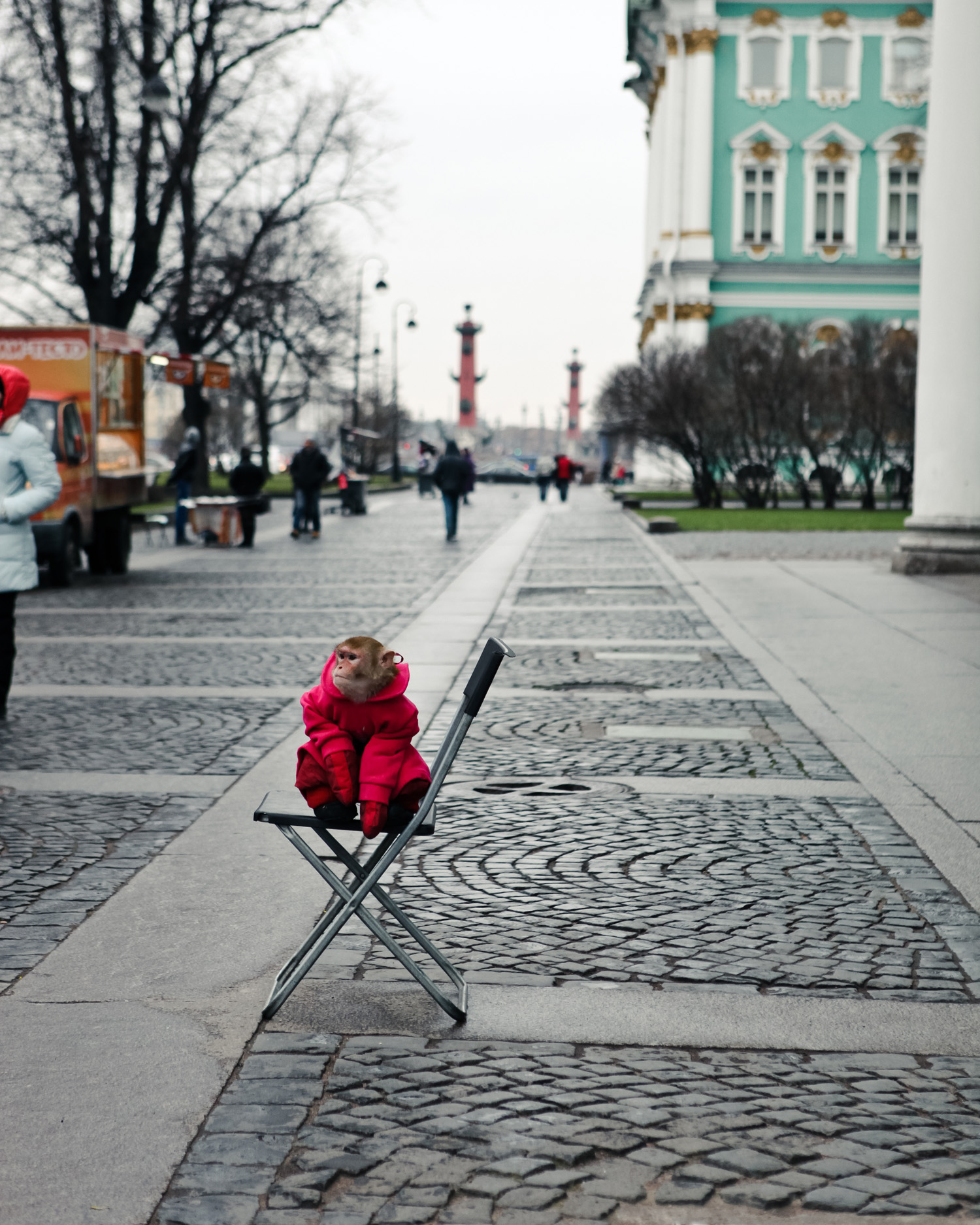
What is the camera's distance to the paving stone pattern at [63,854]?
→ 5.04 metres

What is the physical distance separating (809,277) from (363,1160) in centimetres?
6140

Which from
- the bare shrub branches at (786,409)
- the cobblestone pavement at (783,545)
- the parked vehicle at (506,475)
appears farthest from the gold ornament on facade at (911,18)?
the cobblestone pavement at (783,545)

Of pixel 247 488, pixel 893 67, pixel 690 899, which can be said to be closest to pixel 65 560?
pixel 247 488

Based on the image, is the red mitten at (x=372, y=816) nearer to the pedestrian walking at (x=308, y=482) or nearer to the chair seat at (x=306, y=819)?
the chair seat at (x=306, y=819)

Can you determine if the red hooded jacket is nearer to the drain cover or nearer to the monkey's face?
the monkey's face

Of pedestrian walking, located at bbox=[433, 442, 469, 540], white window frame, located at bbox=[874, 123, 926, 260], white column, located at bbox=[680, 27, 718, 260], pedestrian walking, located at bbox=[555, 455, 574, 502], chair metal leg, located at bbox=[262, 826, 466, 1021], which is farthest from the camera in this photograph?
white window frame, located at bbox=[874, 123, 926, 260]

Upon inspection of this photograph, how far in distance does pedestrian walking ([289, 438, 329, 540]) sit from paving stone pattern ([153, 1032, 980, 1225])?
23.9 m

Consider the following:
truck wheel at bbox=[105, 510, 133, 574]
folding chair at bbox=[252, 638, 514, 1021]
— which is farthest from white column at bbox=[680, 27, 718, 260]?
folding chair at bbox=[252, 638, 514, 1021]

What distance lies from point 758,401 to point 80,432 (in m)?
21.2

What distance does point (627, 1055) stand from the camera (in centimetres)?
402

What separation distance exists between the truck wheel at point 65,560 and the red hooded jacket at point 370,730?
14493mm

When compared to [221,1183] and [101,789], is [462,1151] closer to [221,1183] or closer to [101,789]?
[221,1183]

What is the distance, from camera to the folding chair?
13.5ft

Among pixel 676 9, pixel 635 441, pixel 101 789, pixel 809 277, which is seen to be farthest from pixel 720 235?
pixel 101 789
